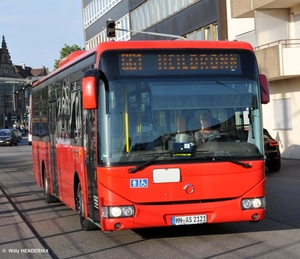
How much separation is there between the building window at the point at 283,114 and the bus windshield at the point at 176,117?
20173 mm

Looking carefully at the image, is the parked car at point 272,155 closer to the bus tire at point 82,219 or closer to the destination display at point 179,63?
the bus tire at point 82,219

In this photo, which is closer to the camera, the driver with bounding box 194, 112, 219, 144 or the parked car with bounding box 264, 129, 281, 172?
the driver with bounding box 194, 112, 219, 144

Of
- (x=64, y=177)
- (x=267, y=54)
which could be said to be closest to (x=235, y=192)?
(x=64, y=177)

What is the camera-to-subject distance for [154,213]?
8.85 m

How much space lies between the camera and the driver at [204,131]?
29.4 feet

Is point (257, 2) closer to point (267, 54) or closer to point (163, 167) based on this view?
point (267, 54)

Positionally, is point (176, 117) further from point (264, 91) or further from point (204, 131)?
point (264, 91)

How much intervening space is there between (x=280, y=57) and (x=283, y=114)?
3.34 m

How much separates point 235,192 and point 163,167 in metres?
1.05

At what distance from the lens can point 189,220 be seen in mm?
8938

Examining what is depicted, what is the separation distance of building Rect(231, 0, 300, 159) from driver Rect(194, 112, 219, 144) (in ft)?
61.2

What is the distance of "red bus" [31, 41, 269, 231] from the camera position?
8836mm

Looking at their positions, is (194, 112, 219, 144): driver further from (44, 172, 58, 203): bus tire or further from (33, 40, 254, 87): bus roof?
(44, 172, 58, 203): bus tire

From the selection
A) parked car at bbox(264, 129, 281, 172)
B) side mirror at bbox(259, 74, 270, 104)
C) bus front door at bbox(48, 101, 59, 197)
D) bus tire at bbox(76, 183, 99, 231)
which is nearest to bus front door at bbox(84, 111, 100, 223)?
bus tire at bbox(76, 183, 99, 231)
